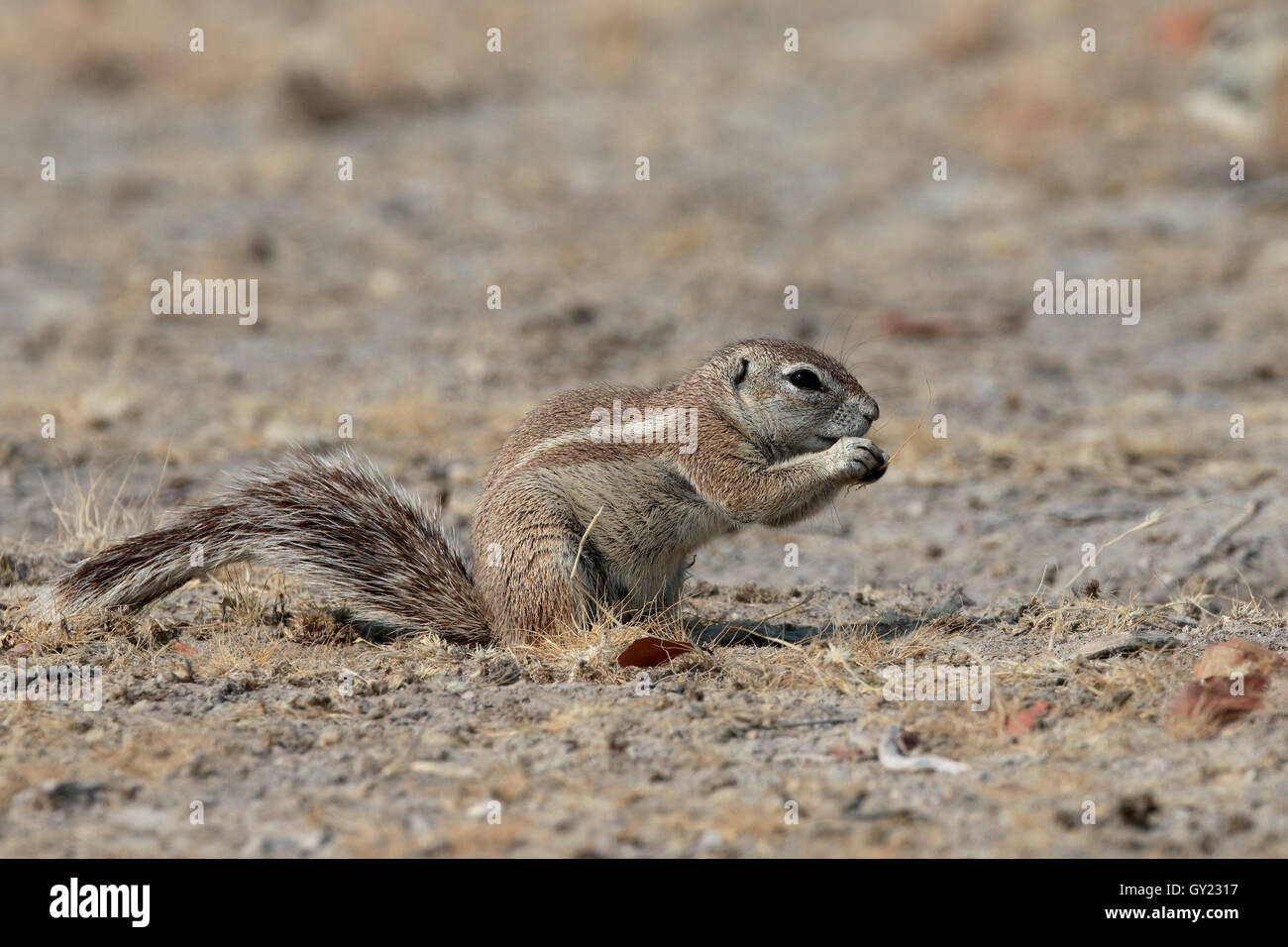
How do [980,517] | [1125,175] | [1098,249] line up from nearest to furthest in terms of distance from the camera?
[980,517] → [1098,249] → [1125,175]

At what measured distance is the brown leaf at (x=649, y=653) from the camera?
15.3 ft

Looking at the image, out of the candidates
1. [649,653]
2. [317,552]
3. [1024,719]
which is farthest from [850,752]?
[317,552]

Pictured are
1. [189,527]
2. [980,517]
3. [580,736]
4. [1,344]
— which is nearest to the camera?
[580,736]

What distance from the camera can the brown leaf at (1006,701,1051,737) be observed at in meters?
4.05

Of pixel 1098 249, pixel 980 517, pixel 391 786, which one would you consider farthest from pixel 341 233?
pixel 391 786

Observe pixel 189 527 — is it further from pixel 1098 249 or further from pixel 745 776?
pixel 1098 249

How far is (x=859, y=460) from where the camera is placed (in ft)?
16.3

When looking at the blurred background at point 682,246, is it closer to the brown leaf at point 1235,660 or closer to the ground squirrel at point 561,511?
the ground squirrel at point 561,511

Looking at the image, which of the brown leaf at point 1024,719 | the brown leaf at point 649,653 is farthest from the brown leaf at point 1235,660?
the brown leaf at point 649,653

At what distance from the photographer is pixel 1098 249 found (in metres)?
12.4

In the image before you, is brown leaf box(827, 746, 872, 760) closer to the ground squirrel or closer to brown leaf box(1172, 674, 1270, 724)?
brown leaf box(1172, 674, 1270, 724)

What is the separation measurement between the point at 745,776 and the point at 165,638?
2428mm

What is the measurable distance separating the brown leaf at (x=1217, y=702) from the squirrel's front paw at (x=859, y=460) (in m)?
1.33

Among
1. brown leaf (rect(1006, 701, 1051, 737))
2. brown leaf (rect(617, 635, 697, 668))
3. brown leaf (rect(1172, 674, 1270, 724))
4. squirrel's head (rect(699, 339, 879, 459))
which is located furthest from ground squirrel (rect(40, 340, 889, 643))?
brown leaf (rect(1172, 674, 1270, 724))
